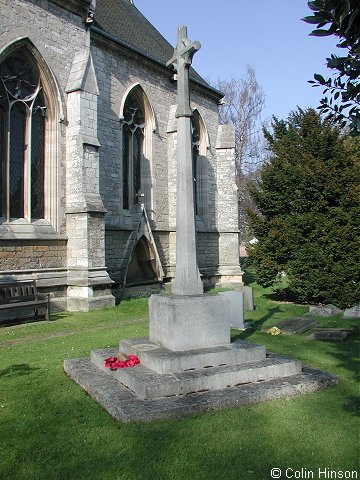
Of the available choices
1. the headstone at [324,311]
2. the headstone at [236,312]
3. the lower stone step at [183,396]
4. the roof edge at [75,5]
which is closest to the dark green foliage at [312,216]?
the headstone at [324,311]

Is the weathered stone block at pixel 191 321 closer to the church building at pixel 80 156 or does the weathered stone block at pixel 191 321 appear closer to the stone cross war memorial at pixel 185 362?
the stone cross war memorial at pixel 185 362

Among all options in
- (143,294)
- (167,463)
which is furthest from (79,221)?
(167,463)

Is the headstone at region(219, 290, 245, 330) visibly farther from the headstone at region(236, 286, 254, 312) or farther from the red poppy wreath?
the red poppy wreath

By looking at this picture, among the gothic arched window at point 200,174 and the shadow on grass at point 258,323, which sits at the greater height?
the gothic arched window at point 200,174

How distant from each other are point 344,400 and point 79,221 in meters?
9.04

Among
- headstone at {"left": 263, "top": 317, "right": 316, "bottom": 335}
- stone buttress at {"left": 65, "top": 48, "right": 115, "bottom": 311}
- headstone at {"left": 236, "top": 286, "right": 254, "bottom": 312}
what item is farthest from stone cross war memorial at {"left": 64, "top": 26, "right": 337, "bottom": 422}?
headstone at {"left": 236, "top": 286, "right": 254, "bottom": 312}

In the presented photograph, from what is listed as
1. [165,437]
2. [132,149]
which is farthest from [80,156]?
[165,437]

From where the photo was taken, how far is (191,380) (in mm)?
4965

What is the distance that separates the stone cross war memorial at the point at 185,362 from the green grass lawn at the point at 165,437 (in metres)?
0.16

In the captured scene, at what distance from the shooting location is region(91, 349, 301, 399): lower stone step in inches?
191

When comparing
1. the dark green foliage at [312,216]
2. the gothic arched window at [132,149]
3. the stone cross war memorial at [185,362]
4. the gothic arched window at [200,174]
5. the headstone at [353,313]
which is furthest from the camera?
the gothic arched window at [200,174]

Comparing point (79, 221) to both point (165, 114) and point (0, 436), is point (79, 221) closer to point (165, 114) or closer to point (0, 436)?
point (165, 114)

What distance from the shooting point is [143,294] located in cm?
1566

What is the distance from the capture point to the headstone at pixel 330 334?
28.6ft
